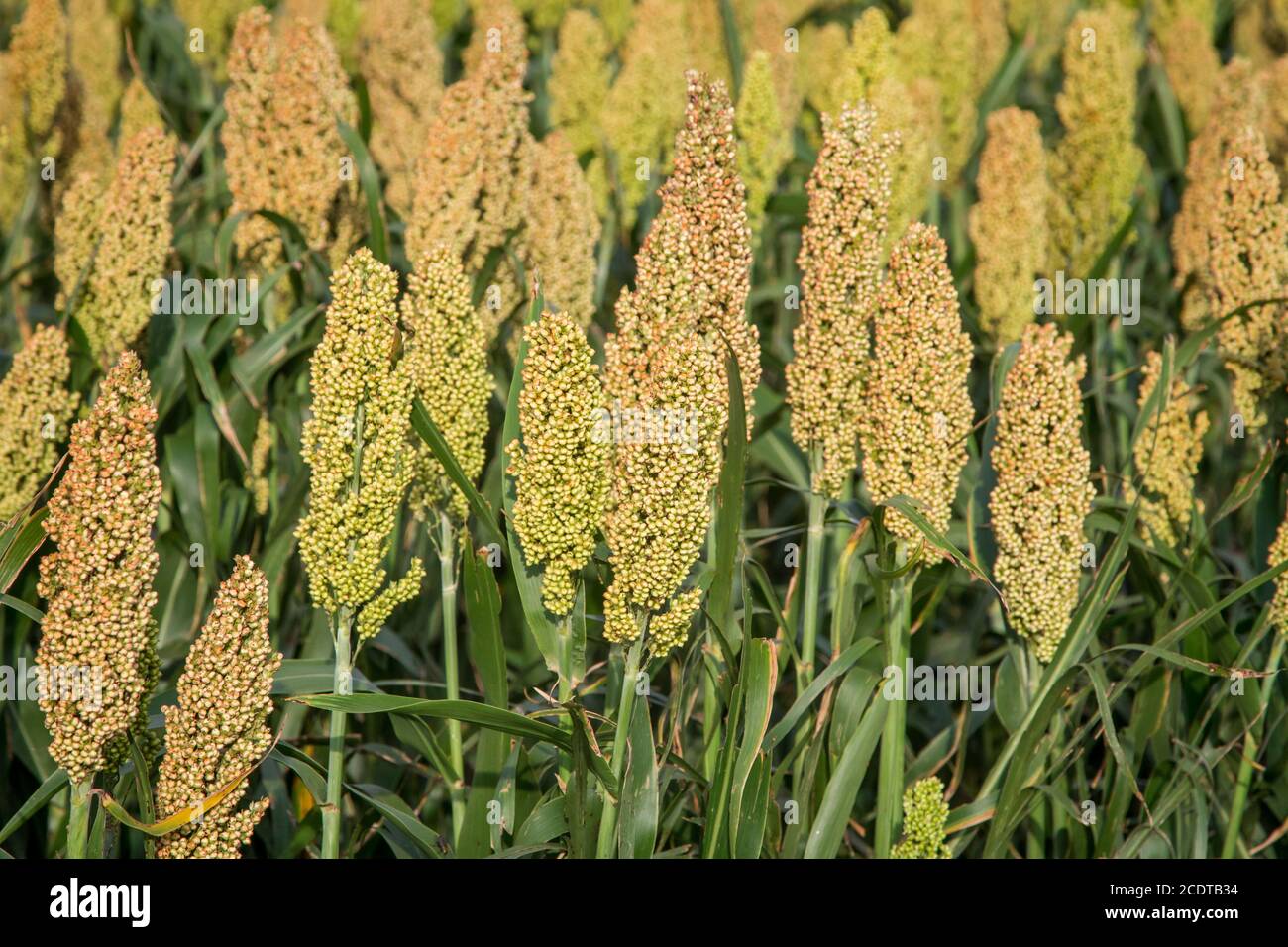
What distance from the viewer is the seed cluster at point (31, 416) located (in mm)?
3719

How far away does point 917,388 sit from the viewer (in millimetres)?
3283

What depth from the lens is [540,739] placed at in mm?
3029

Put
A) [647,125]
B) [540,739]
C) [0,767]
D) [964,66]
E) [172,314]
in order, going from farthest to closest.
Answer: [964,66], [647,125], [172,314], [0,767], [540,739]

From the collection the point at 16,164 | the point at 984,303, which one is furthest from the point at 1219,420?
the point at 16,164

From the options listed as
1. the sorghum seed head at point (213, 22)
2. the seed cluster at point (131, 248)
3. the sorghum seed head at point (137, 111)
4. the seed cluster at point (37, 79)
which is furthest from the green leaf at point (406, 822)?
the sorghum seed head at point (213, 22)

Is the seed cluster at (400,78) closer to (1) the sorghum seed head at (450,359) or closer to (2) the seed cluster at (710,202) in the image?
(1) the sorghum seed head at (450,359)

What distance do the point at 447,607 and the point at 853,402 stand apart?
43.8 inches

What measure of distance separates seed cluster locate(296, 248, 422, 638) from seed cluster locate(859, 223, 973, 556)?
3.78ft

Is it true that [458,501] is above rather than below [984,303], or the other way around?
below

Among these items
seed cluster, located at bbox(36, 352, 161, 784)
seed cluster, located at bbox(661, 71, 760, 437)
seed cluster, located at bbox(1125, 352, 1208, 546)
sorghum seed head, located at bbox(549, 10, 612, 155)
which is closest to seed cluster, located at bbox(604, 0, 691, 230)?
sorghum seed head, located at bbox(549, 10, 612, 155)

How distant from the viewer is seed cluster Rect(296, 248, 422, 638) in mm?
2816

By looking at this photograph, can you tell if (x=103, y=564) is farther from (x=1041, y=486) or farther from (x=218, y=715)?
(x=1041, y=486)

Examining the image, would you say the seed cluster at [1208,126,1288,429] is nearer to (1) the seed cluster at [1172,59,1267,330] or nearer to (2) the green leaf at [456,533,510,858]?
(1) the seed cluster at [1172,59,1267,330]

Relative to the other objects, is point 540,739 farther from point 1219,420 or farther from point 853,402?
point 1219,420
